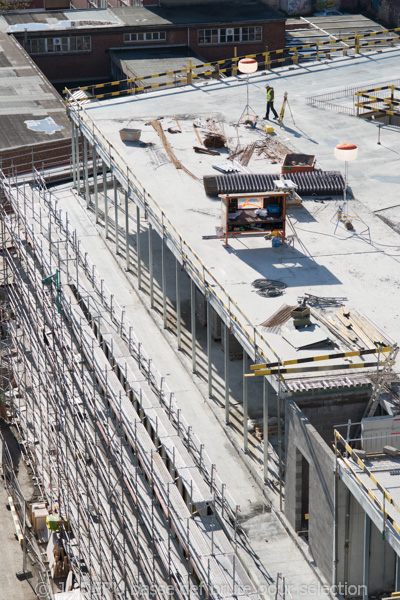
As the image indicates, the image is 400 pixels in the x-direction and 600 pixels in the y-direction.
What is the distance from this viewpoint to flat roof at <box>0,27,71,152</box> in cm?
6347

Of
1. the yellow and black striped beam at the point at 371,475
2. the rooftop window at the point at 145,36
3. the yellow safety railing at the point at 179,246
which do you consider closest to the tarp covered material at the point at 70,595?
the yellow safety railing at the point at 179,246

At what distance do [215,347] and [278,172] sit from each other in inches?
386

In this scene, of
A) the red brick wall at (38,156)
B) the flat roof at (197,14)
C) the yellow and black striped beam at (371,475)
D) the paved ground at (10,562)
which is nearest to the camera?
the yellow and black striped beam at (371,475)

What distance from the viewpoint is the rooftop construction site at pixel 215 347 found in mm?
30578

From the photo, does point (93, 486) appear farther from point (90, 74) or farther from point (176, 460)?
point (90, 74)

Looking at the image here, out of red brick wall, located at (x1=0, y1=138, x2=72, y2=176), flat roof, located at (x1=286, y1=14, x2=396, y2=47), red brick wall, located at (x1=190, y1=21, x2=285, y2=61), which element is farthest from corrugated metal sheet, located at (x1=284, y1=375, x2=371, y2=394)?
flat roof, located at (x1=286, y1=14, x2=396, y2=47)

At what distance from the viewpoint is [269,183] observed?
44719 mm

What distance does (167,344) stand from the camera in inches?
1698

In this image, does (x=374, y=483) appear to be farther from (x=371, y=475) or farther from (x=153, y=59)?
(x=153, y=59)

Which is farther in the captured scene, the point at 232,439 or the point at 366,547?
the point at 232,439

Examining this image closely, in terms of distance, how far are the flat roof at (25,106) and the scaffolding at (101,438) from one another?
19.3 ft

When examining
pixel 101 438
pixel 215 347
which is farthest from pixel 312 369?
pixel 101 438

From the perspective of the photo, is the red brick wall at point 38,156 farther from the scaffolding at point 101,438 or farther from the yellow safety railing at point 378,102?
the yellow safety railing at point 378,102

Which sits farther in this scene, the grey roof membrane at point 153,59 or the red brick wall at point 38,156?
the grey roof membrane at point 153,59
